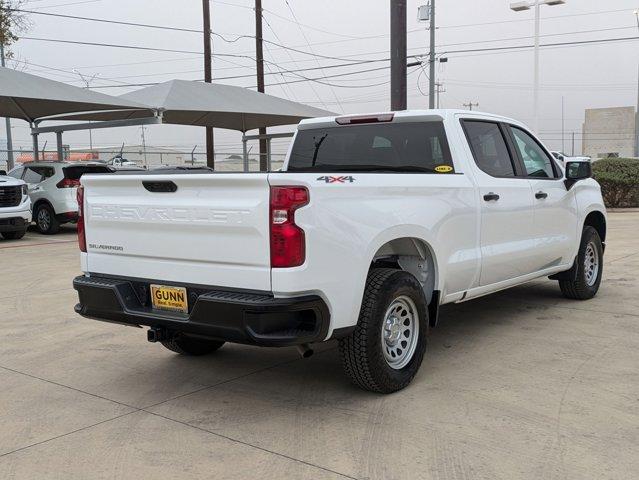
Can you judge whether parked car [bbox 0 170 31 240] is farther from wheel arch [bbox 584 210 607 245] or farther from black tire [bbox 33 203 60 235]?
wheel arch [bbox 584 210 607 245]

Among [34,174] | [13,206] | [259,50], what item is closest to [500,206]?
[13,206]

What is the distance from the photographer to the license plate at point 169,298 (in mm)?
4043

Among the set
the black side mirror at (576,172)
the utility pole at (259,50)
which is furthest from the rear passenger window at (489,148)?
the utility pole at (259,50)

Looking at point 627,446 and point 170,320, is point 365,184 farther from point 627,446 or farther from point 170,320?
point 627,446

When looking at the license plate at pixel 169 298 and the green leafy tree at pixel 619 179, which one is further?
the green leafy tree at pixel 619 179

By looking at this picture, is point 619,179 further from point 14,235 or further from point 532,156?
point 14,235

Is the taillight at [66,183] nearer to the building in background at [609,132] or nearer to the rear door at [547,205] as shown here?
the rear door at [547,205]

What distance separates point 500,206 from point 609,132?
6949 centimetres

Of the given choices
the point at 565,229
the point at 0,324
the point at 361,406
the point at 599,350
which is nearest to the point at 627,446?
the point at 361,406

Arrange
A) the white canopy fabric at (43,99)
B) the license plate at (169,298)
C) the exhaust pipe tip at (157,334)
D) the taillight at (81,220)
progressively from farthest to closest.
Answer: the white canopy fabric at (43,99)
the taillight at (81,220)
the exhaust pipe tip at (157,334)
the license plate at (169,298)

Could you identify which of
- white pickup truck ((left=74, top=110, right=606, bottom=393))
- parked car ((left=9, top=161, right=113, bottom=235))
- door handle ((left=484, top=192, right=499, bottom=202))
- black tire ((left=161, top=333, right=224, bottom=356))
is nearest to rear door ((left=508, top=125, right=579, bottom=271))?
white pickup truck ((left=74, top=110, right=606, bottom=393))

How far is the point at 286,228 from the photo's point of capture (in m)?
3.65

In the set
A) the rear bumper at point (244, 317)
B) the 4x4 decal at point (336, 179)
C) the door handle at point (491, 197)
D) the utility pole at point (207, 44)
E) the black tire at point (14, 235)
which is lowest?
the black tire at point (14, 235)

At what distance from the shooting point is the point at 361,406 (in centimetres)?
426
